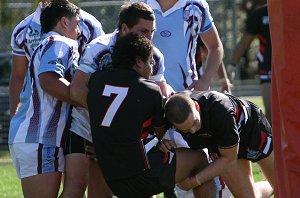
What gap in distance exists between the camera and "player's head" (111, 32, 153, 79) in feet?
19.5

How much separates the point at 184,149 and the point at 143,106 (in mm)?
627

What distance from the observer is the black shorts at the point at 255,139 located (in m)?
6.62

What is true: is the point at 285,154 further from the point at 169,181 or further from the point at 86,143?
the point at 86,143

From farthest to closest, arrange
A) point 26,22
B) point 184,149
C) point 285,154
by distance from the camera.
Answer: point 26,22 < point 184,149 < point 285,154

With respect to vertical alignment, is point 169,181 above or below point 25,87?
below

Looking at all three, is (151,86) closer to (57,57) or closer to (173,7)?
(57,57)

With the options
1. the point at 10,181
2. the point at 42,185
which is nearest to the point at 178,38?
the point at 42,185

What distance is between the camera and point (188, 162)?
625 cm

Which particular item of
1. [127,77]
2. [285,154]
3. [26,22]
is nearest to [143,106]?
[127,77]

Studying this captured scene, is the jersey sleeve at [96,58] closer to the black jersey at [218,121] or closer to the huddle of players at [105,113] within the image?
the huddle of players at [105,113]

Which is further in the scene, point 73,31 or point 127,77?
point 73,31

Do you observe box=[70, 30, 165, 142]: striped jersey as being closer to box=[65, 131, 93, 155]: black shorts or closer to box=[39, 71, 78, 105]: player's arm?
box=[39, 71, 78, 105]: player's arm

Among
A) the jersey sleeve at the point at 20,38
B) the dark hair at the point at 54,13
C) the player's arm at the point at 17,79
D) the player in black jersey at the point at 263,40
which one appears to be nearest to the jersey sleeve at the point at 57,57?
the dark hair at the point at 54,13

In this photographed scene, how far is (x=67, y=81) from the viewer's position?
6.42 m
